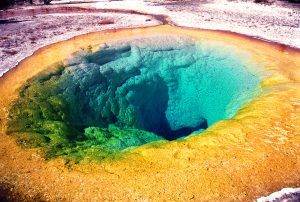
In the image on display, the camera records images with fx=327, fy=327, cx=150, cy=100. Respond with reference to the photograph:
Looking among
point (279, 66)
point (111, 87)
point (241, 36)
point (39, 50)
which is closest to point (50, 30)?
point (39, 50)

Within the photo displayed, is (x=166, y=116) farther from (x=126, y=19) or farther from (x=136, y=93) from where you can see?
(x=126, y=19)

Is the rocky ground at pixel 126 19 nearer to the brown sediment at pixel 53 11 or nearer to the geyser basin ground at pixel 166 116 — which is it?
the brown sediment at pixel 53 11

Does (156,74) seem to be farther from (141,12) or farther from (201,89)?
(141,12)

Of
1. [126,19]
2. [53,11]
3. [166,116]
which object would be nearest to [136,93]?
[166,116]

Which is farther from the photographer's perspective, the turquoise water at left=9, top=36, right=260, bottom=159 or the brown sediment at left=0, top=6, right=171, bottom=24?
the brown sediment at left=0, top=6, right=171, bottom=24

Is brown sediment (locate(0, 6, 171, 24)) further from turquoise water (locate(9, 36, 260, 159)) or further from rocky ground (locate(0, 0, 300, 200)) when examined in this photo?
turquoise water (locate(9, 36, 260, 159))

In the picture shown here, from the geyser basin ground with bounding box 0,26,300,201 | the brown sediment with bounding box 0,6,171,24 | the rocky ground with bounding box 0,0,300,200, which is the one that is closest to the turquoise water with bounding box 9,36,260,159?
the geyser basin ground with bounding box 0,26,300,201
